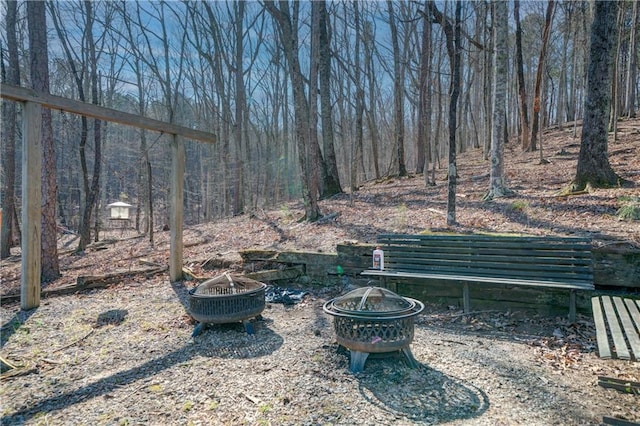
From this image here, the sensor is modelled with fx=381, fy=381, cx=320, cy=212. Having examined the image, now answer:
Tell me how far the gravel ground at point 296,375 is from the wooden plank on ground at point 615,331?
0.47m

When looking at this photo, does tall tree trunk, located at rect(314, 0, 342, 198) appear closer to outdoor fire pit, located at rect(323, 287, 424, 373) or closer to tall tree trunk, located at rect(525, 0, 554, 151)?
tall tree trunk, located at rect(525, 0, 554, 151)

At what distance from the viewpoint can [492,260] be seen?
478 cm

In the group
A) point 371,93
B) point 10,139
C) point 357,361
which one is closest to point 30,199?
point 357,361

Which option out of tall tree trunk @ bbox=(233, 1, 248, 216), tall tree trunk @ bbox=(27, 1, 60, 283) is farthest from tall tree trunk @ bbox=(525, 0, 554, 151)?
tall tree trunk @ bbox=(27, 1, 60, 283)

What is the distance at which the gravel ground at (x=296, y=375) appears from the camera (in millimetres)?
2679

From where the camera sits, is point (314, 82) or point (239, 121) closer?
point (314, 82)

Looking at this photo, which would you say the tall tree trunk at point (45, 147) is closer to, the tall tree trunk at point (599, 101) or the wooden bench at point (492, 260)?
the wooden bench at point (492, 260)

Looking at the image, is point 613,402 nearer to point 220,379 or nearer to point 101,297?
point 220,379

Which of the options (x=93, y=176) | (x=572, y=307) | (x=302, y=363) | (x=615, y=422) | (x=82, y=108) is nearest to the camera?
(x=615, y=422)

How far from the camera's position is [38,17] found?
23.7 feet

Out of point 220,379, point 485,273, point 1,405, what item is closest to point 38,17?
point 1,405

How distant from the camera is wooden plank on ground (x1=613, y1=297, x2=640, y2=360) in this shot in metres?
2.41

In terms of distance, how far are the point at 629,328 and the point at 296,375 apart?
258cm

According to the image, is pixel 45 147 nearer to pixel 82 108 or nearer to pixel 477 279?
pixel 82 108
